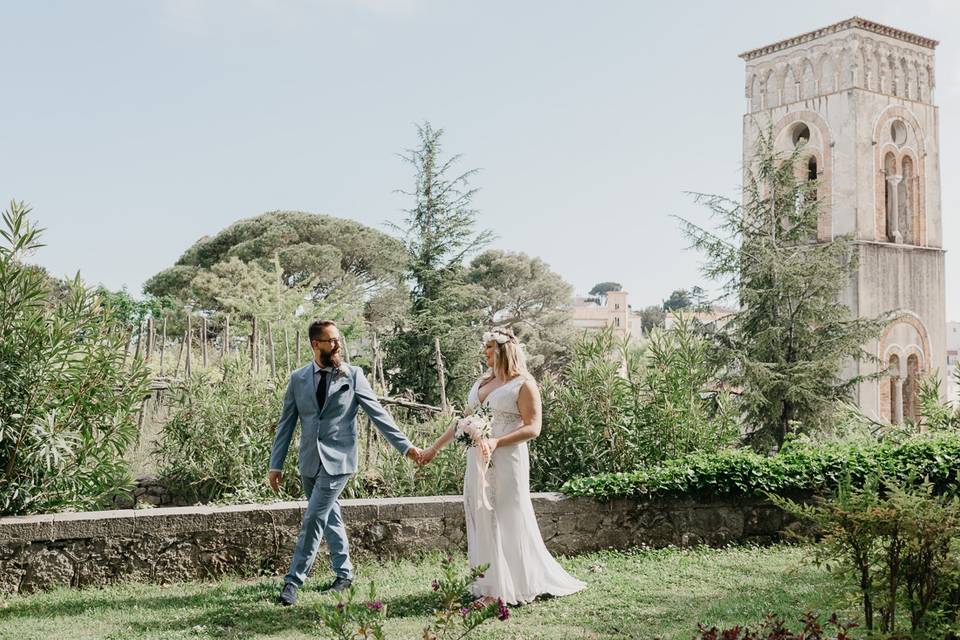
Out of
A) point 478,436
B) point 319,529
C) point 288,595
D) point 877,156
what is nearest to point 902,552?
point 478,436

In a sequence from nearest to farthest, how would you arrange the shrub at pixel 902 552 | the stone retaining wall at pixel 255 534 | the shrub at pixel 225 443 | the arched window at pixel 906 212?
the shrub at pixel 902 552 → the stone retaining wall at pixel 255 534 → the shrub at pixel 225 443 → the arched window at pixel 906 212

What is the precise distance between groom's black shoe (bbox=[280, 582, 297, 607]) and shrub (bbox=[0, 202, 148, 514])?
6.13 ft

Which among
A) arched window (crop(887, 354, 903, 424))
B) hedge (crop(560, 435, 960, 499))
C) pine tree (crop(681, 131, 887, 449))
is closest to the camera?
hedge (crop(560, 435, 960, 499))

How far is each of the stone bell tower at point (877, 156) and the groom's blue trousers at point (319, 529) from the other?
24.9 metres

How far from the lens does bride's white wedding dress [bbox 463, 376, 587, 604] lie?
5.62m

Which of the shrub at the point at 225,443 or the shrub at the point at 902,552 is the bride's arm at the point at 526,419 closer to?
the shrub at the point at 902,552

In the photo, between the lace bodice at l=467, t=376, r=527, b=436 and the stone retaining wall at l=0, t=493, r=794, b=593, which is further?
the stone retaining wall at l=0, t=493, r=794, b=593

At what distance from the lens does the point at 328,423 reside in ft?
19.1

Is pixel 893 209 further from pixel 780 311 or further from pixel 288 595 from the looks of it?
pixel 288 595

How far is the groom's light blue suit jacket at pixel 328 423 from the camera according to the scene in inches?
228

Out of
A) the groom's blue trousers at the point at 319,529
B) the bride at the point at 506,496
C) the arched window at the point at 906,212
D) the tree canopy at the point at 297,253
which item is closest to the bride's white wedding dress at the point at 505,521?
the bride at the point at 506,496

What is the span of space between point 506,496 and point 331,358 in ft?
4.52

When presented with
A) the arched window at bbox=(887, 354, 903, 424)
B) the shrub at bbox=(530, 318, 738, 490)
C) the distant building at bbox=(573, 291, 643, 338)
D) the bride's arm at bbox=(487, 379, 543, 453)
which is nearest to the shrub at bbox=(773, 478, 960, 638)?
the bride's arm at bbox=(487, 379, 543, 453)

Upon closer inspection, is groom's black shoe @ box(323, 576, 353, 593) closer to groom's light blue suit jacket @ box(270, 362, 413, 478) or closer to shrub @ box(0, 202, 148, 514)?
groom's light blue suit jacket @ box(270, 362, 413, 478)
